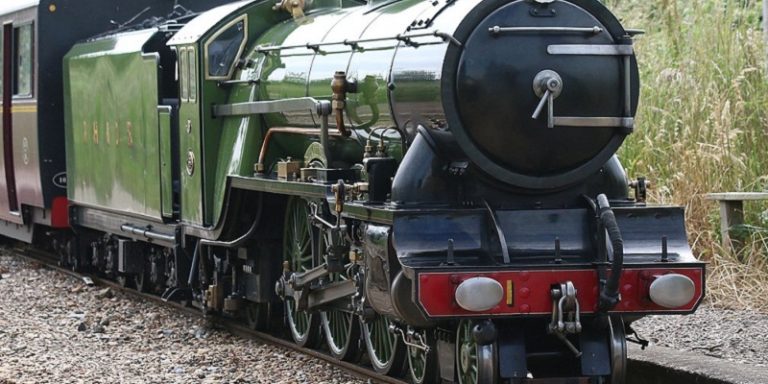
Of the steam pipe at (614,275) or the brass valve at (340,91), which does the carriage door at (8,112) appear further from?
the steam pipe at (614,275)

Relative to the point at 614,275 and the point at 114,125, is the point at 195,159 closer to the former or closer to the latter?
the point at 114,125

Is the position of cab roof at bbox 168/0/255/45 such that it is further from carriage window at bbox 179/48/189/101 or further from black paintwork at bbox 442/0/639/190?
black paintwork at bbox 442/0/639/190

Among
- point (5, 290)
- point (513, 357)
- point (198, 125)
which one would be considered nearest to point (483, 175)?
point (513, 357)

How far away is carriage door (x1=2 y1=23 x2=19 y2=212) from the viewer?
14.5 m

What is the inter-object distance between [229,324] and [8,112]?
5.35 metres

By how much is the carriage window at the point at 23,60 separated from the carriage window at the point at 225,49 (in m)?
4.28

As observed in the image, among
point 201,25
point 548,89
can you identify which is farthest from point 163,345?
point 548,89

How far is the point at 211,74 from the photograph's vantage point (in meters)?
9.97

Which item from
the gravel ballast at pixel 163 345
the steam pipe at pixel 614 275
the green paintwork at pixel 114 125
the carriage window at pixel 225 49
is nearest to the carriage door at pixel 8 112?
the green paintwork at pixel 114 125

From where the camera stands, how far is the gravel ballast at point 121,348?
8.62m

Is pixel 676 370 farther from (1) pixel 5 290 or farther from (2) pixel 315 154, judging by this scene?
(1) pixel 5 290

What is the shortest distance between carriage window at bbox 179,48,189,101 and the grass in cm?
408

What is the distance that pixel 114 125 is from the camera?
11.9 metres

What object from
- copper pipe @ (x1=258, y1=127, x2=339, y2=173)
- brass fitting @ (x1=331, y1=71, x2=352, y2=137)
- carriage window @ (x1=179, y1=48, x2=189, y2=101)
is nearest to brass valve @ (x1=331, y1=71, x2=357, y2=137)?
brass fitting @ (x1=331, y1=71, x2=352, y2=137)
